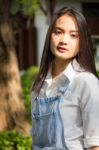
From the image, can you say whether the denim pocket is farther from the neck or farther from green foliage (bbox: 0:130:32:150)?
green foliage (bbox: 0:130:32:150)

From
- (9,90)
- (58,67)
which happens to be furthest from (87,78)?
(9,90)

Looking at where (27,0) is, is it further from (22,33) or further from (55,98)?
(22,33)

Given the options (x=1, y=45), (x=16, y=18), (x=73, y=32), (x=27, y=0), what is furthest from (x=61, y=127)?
(x=16, y=18)

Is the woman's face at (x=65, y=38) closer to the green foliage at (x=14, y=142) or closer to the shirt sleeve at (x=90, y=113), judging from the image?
the shirt sleeve at (x=90, y=113)

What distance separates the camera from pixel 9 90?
6.64 metres

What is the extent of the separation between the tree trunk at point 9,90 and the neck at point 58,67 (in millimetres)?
4167

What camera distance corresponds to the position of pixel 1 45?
6445mm

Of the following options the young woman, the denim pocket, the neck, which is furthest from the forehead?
the denim pocket

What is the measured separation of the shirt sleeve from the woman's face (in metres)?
0.18

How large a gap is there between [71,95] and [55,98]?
2.9 inches

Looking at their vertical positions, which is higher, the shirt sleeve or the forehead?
the forehead

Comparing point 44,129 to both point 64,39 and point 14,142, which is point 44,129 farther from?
point 14,142

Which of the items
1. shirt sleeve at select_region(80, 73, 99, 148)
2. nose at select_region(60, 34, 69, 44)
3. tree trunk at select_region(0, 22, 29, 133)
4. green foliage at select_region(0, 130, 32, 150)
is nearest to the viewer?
shirt sleeve at select_region(80, 73, 99, 148)

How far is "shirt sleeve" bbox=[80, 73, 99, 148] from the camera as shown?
6.80ft
